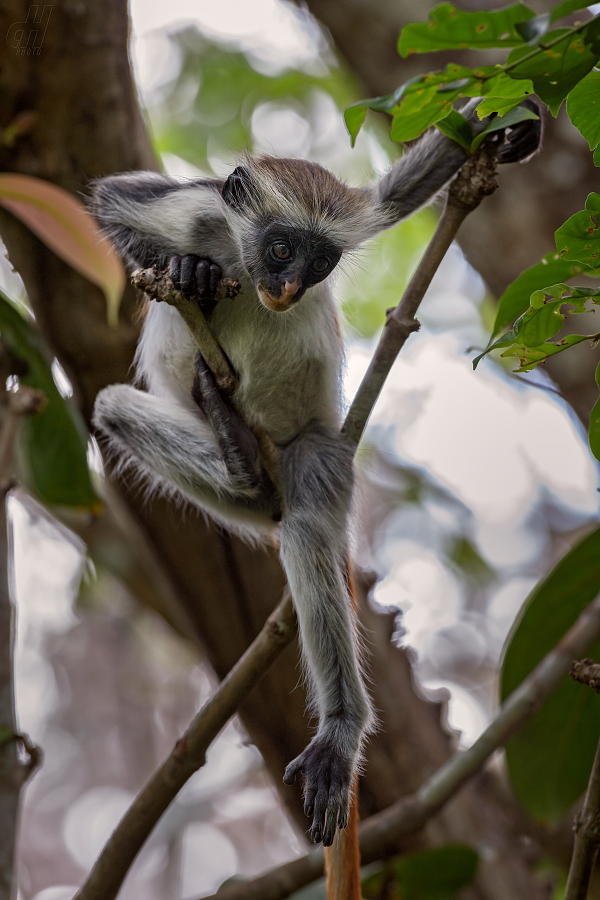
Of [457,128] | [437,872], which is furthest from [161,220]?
[437,872]

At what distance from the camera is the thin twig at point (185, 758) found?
233 centimetres

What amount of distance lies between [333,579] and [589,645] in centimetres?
119

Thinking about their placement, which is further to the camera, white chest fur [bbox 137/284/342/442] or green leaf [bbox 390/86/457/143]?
white chest fur [bbox 137/284/342/442]

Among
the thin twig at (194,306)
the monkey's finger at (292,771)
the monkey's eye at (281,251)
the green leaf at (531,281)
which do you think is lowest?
the monkey's finger at (292,771)

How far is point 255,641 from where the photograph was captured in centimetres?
238

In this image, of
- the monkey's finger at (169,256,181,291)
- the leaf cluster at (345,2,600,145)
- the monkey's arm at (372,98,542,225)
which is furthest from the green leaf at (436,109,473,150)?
the monkey's finger at (169,256,181,291)

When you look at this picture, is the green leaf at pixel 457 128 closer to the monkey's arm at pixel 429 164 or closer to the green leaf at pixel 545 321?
the monkey's arm at pixel 429 164

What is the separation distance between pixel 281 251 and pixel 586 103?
1.39m

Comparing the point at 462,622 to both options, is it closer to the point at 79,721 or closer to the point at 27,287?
the point at 79,721


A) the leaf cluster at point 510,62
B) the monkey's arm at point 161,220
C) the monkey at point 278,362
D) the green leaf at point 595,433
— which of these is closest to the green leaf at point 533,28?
the leaf cluster at point 510,62

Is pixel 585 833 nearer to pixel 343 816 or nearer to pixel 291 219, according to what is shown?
pixel 343 816

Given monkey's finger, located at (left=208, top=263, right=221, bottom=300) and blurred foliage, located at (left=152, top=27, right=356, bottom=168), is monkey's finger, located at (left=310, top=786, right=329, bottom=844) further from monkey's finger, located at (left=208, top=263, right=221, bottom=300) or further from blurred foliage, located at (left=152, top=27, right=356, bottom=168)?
blurred foliage, located at (left=152, top=27, right=356, bottom=168)

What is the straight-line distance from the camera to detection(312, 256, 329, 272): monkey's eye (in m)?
2.71

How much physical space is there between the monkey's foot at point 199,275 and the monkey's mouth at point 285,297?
0.63 ft
